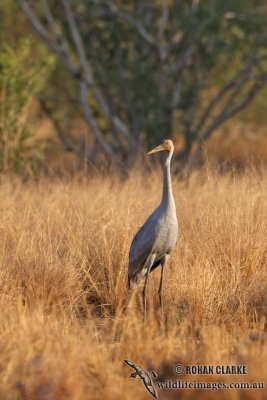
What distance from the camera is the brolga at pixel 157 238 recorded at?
5676 mm

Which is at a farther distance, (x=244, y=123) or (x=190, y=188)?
(x=244, y=123)

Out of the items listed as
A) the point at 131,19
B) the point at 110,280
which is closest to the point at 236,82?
the point at 131,19

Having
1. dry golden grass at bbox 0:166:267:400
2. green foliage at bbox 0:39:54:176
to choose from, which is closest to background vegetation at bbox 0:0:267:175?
green foliage at bbox 0:39:54:176

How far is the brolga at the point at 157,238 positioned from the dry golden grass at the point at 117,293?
10.2 inches

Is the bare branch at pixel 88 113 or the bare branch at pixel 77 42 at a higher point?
the bare branch at pixel 77 42

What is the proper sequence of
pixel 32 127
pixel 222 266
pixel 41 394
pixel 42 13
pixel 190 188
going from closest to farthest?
pixel 41 394, pixel 222 266, pixel 190 188, pixel 32 127, pixel 42 13

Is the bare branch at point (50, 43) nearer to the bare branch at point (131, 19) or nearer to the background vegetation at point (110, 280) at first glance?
the bare branch at point (131, 19)

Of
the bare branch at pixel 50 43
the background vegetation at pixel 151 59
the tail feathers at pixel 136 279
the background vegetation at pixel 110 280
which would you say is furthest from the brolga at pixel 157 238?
the bare branch at pixel 50 43

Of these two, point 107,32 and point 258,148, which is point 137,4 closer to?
point 107,32

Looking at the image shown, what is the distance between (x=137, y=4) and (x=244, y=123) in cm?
811

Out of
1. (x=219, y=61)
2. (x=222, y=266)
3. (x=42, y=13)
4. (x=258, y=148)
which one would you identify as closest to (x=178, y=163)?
(x=219, y=61)

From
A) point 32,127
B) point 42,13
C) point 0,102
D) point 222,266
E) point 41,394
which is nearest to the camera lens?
point 41,394

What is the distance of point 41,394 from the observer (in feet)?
15.2

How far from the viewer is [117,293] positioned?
20.7 ft
